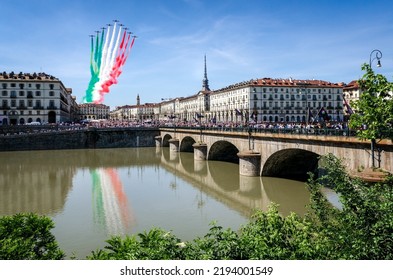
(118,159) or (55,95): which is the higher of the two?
(55,95)

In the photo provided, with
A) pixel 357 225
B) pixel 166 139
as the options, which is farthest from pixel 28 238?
pixel 166 139

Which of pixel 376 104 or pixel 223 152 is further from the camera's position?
pixel 223 152

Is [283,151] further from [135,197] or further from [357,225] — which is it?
[357,225]

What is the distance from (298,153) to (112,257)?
2795 centimetres

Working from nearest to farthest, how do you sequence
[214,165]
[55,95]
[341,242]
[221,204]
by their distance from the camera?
1. [341,242]
2. [221,204]
3. [214,165]
4. [55,95]

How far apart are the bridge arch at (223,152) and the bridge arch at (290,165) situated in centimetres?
1600

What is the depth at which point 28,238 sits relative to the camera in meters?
12.4

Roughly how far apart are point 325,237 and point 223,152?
45.9 metres

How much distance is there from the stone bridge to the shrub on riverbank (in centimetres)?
299

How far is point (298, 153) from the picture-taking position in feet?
116

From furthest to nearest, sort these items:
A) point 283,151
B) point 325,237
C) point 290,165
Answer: point 290,165, point 283,151, point 325,237

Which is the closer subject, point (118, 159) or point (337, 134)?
point (337, 134)
